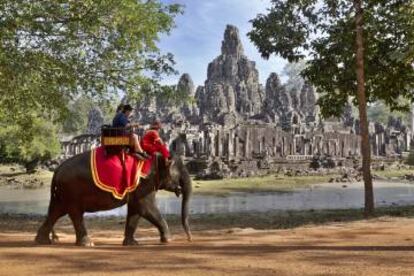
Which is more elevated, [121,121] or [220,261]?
[121,121]

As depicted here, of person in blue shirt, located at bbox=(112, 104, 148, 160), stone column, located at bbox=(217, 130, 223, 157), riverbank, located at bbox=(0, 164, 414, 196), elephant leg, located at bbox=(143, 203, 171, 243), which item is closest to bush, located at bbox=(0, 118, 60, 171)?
riverbank, located at bbox=(0, 164, 414, 196)

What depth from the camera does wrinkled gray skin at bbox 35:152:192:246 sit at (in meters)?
9.73

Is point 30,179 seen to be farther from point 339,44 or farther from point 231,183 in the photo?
point 339,44

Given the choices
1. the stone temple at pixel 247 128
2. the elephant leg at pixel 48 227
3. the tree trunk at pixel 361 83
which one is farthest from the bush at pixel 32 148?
the elephant leg at pixel 48 227

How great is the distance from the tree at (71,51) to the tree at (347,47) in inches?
151

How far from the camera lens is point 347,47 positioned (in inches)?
731

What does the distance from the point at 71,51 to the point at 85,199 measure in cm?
923

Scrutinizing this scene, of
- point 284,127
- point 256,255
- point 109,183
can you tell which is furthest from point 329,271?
point 284,127

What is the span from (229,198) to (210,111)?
152ft

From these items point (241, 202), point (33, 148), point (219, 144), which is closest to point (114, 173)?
point (241, 202)

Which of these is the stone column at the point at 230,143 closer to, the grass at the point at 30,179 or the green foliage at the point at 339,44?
the grass at the point at 30,179

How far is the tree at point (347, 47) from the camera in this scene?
17938 mm

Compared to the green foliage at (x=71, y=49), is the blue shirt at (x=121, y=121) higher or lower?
lower

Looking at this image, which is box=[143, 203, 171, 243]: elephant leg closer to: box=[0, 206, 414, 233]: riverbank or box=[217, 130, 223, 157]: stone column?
box=[0, 206, 414, 233]: riverbank
